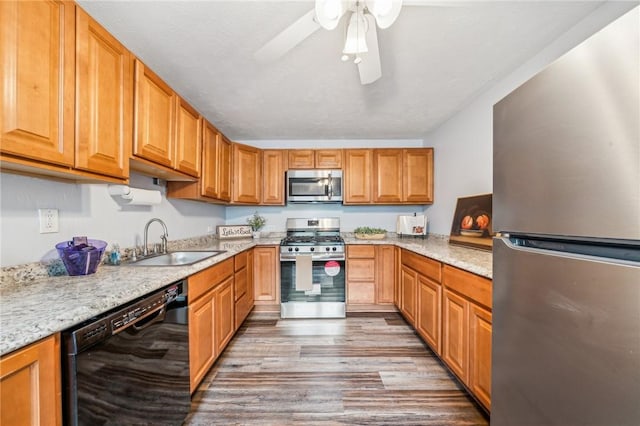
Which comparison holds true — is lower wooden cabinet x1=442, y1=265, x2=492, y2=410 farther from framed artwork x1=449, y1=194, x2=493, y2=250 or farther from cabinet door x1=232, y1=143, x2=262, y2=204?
cabinet door x1=232, y1=143, x2=262, y2=204

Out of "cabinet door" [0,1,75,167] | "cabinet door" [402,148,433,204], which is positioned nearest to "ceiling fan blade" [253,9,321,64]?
"cabinet door" [0,1,75,167]

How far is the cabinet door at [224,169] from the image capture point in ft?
9.12

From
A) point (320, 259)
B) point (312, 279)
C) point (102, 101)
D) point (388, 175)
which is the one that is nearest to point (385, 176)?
point (388, 175)

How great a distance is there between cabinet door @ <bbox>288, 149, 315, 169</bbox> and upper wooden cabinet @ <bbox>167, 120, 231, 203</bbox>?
2.73ft

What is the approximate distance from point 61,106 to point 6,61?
0.20m

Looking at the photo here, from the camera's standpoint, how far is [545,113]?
0.74 metres

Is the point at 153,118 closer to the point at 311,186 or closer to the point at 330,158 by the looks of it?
the point at 311,186

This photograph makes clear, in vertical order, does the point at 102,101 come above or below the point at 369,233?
above

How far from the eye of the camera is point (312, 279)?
9.66 ft

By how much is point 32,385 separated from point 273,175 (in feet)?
9.70

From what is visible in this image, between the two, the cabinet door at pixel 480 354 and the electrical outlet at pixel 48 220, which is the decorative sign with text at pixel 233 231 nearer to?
the electrical outlet at pixel 48 220

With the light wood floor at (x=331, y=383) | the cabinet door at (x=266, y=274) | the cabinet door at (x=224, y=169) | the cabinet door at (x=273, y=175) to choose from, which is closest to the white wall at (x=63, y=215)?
the cabinet door at (x=224, y=169)

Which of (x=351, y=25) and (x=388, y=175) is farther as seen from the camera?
(x=388, y=175)

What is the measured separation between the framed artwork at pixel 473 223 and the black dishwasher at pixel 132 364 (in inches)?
88.7
